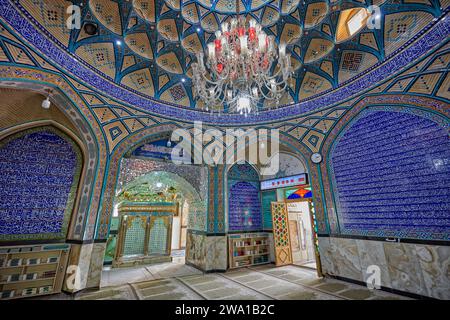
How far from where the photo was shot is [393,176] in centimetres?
452

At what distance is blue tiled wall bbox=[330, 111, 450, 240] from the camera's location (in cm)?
389

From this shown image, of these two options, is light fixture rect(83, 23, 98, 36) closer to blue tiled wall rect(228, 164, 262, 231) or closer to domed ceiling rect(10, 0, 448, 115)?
domed ceiling rect(10, 0, 448, 115)

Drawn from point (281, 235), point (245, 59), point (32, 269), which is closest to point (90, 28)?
point (245, 59)

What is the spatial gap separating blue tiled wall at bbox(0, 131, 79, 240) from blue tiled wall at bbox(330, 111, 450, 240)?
760cm

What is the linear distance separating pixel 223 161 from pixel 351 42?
5245 mm

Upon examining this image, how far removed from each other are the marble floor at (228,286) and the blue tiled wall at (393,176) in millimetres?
1573

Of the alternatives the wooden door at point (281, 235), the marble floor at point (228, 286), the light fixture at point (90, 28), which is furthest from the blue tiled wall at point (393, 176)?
the light fixture at point (90, 28)

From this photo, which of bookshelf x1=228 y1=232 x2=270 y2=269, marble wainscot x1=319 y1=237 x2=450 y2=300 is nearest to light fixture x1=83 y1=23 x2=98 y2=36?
bookshelf x1=228 y1=232 x2=270 y2=269

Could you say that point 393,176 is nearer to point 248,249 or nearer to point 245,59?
point 245,59

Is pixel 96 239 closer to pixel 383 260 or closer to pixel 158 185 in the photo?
pixel 158 185

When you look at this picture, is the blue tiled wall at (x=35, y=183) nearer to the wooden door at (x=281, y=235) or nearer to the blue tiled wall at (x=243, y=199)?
the blue tiled wall at (x=243, y=199)

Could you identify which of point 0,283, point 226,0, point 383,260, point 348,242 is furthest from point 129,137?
point 383,260

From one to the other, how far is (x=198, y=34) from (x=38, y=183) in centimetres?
596

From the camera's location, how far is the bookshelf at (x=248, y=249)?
22.8 ft
